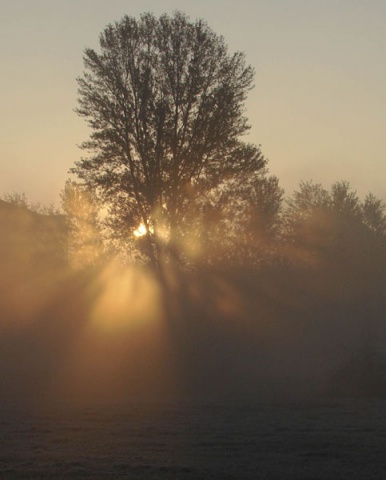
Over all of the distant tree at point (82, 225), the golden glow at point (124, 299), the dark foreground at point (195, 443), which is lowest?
the dark foreground at point (195, 443)

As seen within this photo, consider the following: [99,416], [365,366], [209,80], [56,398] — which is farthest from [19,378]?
[209,80]

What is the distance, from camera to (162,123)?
40094 mm

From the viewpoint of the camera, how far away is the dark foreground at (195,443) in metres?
12.0

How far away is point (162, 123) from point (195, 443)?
27.4 meters

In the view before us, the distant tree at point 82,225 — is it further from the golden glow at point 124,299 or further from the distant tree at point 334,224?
the distant tree at point 334,224

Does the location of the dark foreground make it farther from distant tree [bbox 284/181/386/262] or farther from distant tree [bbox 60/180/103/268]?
distant tree [bbox 284/181/386/262]

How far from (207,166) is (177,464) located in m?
29.1

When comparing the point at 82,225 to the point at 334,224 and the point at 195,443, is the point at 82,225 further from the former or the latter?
the point at 195,443

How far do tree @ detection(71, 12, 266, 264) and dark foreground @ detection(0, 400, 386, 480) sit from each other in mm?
20678

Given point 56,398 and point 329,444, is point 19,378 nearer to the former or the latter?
point 56,398

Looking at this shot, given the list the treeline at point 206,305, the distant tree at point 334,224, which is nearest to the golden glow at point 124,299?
the treeline at point 206,305

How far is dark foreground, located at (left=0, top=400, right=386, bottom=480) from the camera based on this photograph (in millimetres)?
12047

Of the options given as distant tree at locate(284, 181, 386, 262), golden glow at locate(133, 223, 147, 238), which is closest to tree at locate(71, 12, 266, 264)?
golden glow at locate(133, 223, 147, 238)

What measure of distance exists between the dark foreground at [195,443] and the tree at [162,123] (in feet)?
67.8
